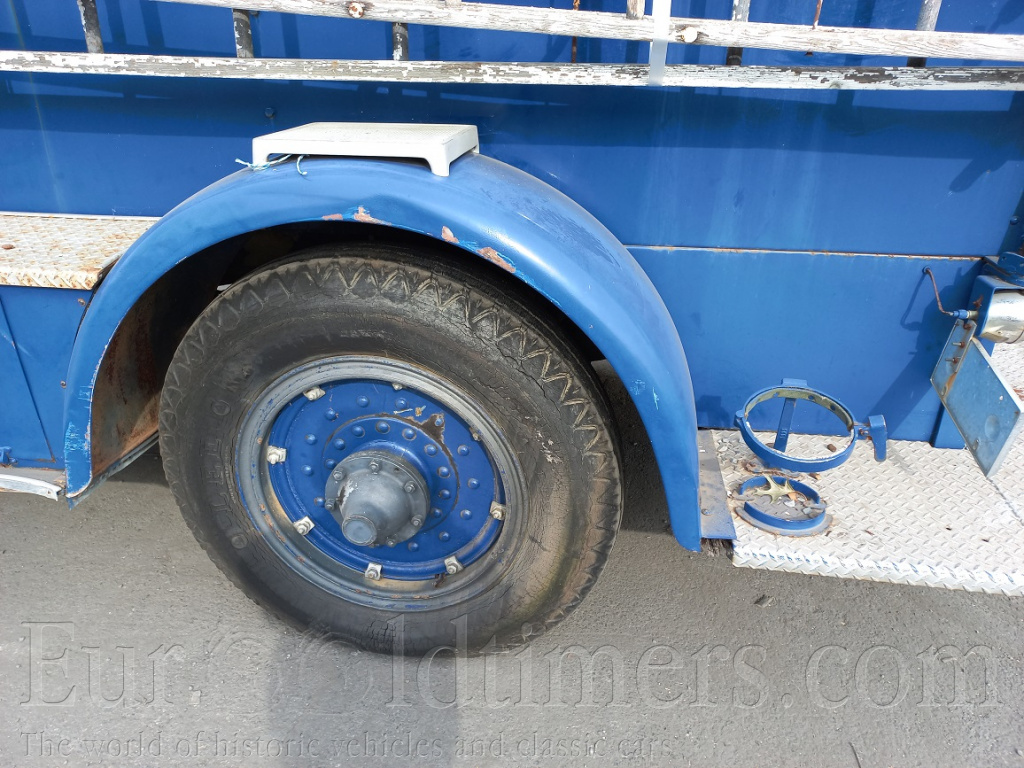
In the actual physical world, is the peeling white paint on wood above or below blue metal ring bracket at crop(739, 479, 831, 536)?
above

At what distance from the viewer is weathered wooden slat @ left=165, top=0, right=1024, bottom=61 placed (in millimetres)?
1481

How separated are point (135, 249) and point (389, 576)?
1092mm

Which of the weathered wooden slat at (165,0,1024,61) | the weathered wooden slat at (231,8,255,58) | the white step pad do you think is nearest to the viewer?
the weathered wooden slat at (165,0,1024,61)

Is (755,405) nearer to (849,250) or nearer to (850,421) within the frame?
(850,421)

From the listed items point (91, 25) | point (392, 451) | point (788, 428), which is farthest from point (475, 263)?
point (91, 25)

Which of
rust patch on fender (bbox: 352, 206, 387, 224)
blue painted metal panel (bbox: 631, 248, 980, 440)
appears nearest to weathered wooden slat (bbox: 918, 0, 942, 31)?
blue painted metal panel (bbox: 631, 248, 980, 440)

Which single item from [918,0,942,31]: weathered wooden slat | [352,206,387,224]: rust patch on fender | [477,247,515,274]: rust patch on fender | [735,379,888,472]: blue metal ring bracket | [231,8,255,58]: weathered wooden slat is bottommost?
[735,379,888,472]: blue metal ring bracket

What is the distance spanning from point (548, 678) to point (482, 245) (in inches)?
50.5

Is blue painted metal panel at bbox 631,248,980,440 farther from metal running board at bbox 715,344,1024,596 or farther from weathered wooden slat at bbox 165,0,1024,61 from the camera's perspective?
weathered wooden slat at bbox 165,0,1024,61

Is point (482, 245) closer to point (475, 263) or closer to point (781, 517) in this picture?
point (475, 263)

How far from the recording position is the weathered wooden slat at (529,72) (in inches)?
65.0

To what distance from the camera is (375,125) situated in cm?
187

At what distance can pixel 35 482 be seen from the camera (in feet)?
6.59

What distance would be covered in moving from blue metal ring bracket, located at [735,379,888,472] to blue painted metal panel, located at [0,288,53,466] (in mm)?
2037
